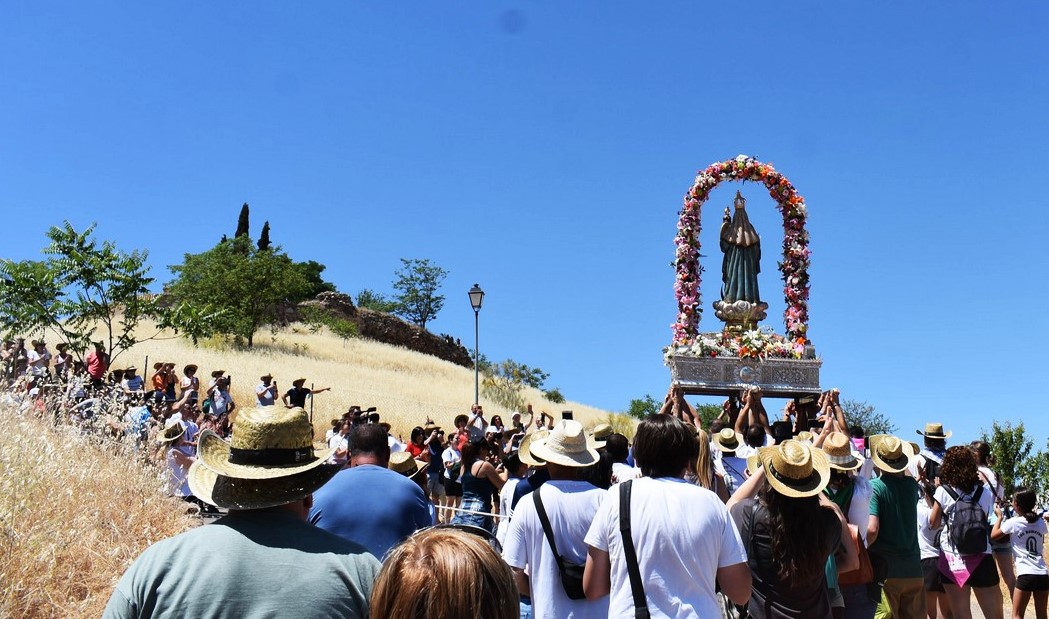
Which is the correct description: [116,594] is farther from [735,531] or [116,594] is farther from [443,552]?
[735,531]

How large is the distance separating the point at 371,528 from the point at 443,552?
96.4 inches

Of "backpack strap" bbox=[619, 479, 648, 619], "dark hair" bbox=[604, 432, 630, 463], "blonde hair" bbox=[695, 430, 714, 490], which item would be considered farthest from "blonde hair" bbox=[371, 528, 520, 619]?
"dark hair" bbox=[604, 432, 630, 463]

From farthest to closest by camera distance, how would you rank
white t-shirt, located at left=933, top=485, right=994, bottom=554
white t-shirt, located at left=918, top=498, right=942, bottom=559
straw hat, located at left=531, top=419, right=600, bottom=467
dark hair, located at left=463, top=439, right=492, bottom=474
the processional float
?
the processional float → dark hair, located at left=463, top=439, right=492, bottom=474 → white t-shirt, located at left=918, top=498, right=942, bottom=559 → white t-shirt, located at left=933, top=485, right=994, bottom=554 → straw hat, located at left=531, top=419, right=600, bottom=467

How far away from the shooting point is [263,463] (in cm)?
295

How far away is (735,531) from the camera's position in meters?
4.02

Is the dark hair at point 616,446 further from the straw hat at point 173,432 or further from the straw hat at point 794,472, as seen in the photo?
the straw hat at point 173,432

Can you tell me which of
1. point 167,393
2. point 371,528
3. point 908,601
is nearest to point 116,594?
point 371,528

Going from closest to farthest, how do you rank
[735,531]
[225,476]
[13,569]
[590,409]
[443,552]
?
[443,552] < [225,476] < [735,531] < [13,569] < [590,409]

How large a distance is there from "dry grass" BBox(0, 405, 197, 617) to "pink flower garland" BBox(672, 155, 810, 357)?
1526 cm

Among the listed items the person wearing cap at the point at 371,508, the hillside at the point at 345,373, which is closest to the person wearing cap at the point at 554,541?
the person wearing cap at the point at 371,508

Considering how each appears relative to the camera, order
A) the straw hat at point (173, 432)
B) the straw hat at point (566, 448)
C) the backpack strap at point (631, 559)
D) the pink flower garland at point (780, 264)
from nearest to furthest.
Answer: the backpack strap at point (631, 559) → the straw hat at point (566, 448) → the straw hat at point (173, 432) → the pink flower garland at point (780, 264)

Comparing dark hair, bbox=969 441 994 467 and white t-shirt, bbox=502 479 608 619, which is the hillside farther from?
white t-shirt, bbox=502 479 608 619

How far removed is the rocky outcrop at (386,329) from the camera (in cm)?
5910

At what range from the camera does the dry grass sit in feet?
18.1
